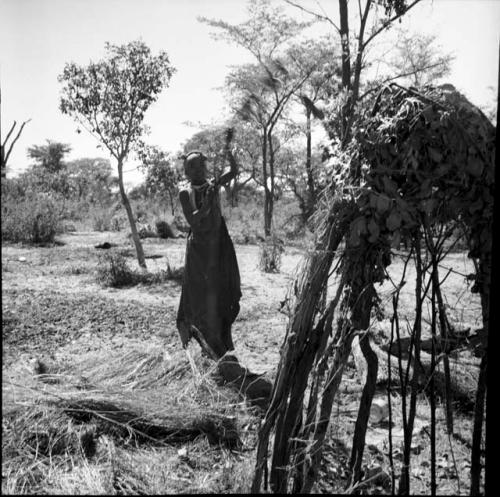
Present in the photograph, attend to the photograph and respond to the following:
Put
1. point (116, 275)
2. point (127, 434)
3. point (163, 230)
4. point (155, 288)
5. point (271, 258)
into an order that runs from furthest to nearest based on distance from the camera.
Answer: point (163, 230)
point (271, 258)
point (116, 275)
point (155, 288)
point (127, 434)

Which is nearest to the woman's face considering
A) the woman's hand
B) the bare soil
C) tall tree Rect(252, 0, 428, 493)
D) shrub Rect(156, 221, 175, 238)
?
the woman's hand

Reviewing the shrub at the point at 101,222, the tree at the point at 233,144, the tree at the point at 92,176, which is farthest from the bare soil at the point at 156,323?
the tree at the point at 92,176

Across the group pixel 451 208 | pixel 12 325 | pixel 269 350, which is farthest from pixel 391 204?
pixel 12 325

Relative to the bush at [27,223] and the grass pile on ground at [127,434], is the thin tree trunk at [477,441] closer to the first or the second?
the grass pile on ground at [127,434]

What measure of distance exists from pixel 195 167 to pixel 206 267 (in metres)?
0.80

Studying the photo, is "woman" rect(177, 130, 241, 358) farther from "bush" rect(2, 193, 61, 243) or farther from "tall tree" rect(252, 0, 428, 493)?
"bush" rect(2, 193, 61, 243)

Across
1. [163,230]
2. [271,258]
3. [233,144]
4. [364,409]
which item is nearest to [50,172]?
[233,144]

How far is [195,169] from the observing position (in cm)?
425

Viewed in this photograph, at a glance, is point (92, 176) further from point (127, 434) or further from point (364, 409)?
point (364, 409)

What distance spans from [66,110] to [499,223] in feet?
30.8

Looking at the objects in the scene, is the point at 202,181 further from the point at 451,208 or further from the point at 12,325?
the point at 12,325

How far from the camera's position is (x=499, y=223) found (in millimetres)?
1807

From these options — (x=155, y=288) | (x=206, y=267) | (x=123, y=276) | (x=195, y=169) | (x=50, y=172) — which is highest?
(x=50, y=172)

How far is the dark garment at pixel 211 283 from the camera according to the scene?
14.2 feet
